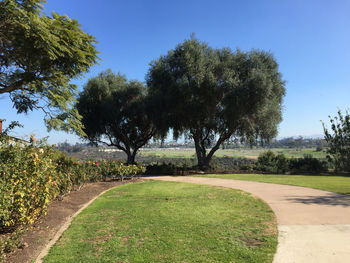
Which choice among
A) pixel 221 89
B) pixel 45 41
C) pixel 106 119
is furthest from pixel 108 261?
pixel 106 119

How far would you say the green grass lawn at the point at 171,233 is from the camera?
3.75m

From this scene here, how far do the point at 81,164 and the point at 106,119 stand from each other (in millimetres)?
11287

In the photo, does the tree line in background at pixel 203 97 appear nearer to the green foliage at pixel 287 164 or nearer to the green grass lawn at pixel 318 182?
the green foliage at pixel 287 164

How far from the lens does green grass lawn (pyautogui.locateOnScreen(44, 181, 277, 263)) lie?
3.75 metres

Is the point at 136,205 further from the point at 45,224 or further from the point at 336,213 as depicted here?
the point at 336,213

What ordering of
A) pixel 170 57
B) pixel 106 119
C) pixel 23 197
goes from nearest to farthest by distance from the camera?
1. pixel 23 197
2. pixel 170 57
3. pixel 106 119

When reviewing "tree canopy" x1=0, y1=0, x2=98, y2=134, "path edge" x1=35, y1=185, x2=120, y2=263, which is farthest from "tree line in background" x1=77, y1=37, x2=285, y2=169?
"path edge" x1=35, y1=185, x2=120, y2=263

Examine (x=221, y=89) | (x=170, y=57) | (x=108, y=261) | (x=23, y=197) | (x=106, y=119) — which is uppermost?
(x=170, y=57)

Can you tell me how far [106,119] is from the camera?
70.5 feet

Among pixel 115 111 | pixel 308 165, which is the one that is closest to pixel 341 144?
pixel 308 165

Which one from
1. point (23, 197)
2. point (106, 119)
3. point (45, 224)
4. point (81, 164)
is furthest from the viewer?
point (106, 119)

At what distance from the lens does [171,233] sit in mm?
4688

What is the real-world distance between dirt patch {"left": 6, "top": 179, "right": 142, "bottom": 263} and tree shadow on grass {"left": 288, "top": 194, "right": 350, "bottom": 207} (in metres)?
6.79

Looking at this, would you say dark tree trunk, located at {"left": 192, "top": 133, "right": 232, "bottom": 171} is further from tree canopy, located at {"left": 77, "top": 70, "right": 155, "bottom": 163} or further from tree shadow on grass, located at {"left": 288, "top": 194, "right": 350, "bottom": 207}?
tree shadow on grass, located at {"left": 288, "top": 194, "right": 350, "bottom": 207}
